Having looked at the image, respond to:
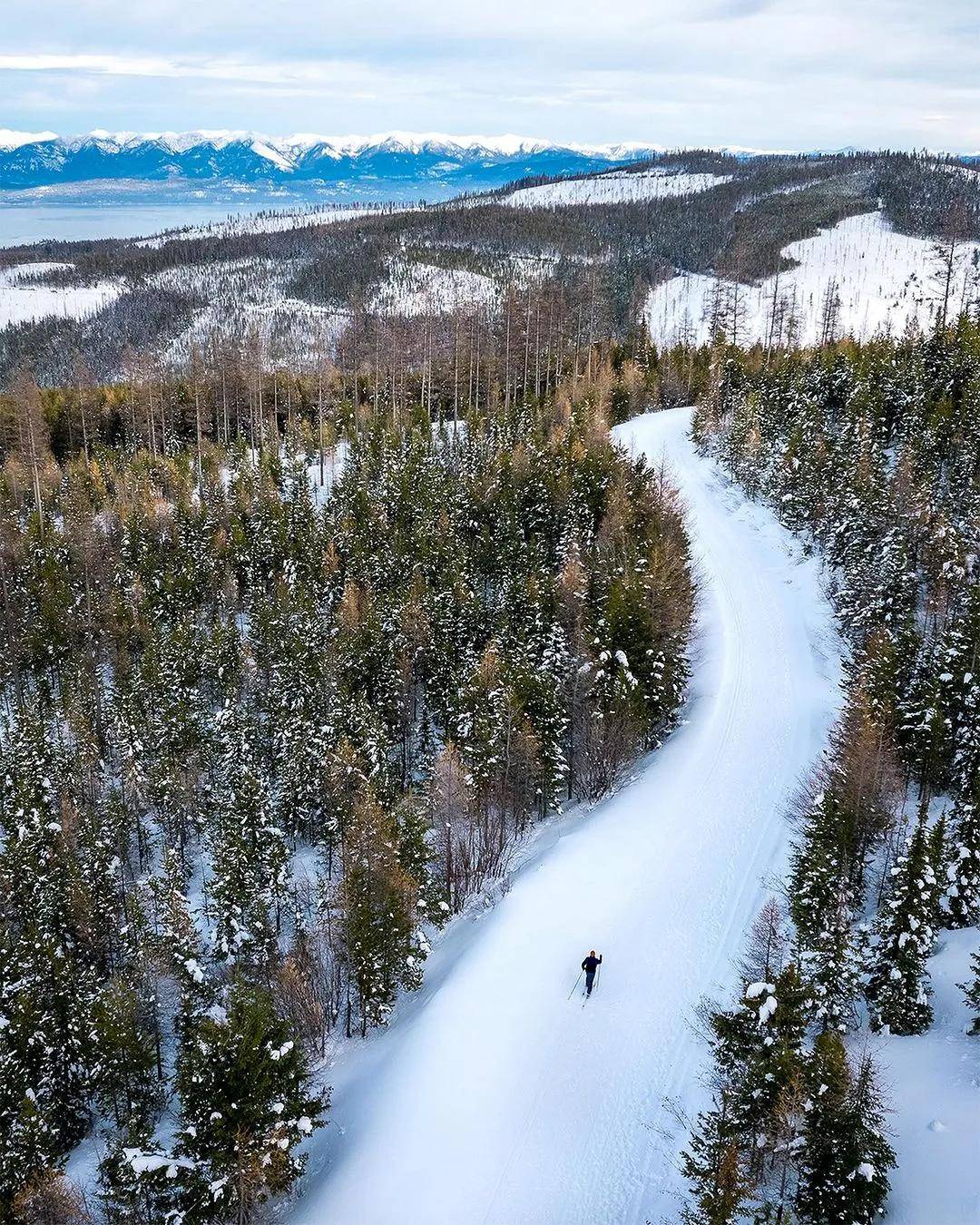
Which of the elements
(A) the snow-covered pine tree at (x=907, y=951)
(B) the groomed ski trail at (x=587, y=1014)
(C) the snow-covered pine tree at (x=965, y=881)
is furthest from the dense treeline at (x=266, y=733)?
(C) the snow-covered pine tree at (x=965, y=881)

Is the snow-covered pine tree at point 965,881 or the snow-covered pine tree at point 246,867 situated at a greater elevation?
the snow-covered pine tree at point 965,881

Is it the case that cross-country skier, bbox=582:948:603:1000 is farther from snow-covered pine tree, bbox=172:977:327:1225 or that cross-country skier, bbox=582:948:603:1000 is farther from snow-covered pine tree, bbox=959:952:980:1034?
snow-covered pine tree, bbox=959:952:980:1034

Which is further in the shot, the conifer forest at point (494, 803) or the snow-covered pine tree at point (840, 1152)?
the conifer forest at point (494, 803)

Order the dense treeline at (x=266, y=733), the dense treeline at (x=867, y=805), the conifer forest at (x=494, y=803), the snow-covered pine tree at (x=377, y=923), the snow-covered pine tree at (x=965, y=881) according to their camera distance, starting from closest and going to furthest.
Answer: the dense treeline at (x=867, y=805)
the conifer forest at (x=494, y=803)
the snow-covered pine tree at (x=965, y=881)
the dense treeline at (x=266, y=733)
the snow-covered pine tree at (x=377, y=923)

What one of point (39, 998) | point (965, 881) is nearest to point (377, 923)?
point (39, 998)

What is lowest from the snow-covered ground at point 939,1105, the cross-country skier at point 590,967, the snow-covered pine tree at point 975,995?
the cross-country skier at point 590,967

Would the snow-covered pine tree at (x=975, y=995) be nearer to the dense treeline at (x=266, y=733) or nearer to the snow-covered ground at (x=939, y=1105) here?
the snow-covered ground at (x=939, y=1105)

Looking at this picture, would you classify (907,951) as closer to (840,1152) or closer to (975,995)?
(975,995)
